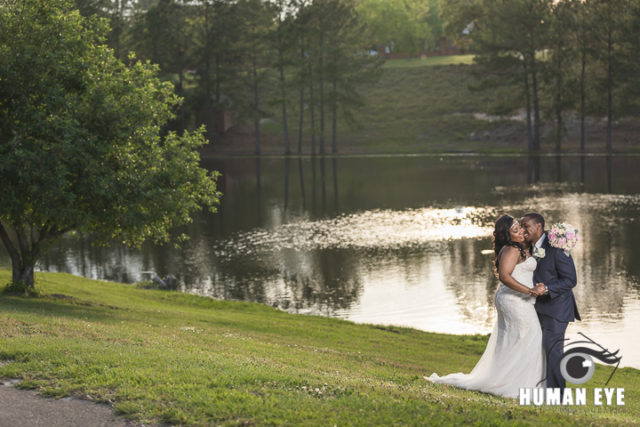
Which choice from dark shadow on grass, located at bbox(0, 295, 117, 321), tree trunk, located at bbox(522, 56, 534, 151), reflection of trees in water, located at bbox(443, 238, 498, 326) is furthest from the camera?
tree trunk, located at bbox(522, 56, 534, 151)

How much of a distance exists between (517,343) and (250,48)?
9644cm

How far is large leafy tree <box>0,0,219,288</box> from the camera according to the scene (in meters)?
24.3

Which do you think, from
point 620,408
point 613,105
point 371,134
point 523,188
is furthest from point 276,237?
point 371,134

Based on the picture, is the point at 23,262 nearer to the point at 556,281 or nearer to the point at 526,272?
the point at 526,272

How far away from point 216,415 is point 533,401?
483 centimetres

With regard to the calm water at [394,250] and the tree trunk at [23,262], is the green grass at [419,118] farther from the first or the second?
the tree trunk at [23,262]

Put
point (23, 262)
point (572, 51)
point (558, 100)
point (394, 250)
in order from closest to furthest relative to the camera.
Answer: point (23, 262) → point (394, 250) → point (572, 51) → point (558, 100)

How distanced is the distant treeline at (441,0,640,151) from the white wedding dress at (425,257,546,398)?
3333 inches

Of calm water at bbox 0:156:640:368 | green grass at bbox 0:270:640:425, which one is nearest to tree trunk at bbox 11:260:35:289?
green grass at bbox 0:270:640:425

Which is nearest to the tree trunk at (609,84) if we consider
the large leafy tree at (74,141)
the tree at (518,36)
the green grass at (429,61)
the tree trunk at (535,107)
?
the tree at (518,36)

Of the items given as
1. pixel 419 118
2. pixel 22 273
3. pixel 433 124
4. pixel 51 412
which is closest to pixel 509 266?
pixel 51 412

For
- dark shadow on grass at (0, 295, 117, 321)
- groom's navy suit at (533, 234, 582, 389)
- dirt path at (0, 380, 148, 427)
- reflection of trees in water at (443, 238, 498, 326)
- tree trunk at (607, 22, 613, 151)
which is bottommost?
reflection of trees in water at (443, 238, 498, 326)

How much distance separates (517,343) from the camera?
12.0 meters

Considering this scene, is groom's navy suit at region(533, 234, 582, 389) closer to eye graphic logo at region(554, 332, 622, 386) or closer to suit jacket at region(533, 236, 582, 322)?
suit jacket at region(533, 236, 582, 322)
